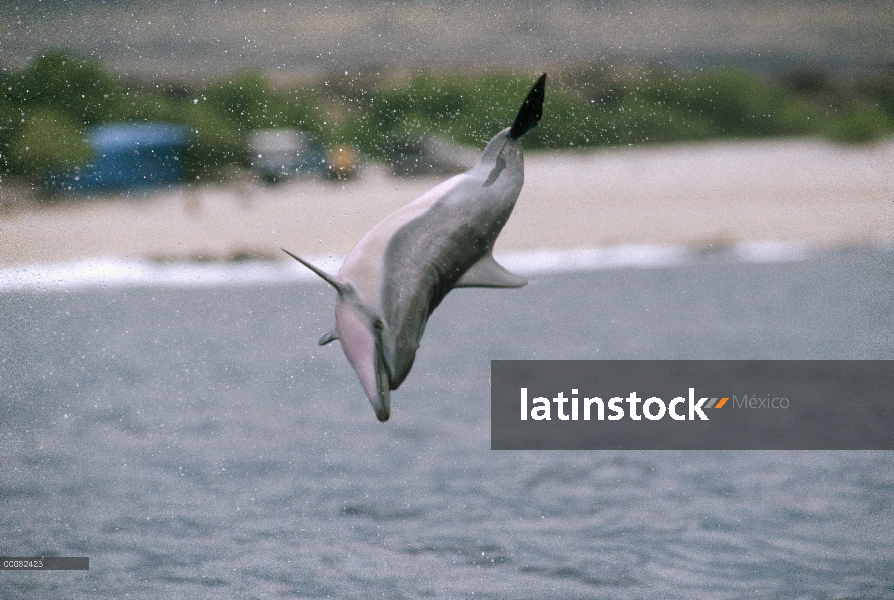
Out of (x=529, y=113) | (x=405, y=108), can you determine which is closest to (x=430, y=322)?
(x=405, y=108)

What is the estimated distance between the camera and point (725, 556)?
13445 millimetres

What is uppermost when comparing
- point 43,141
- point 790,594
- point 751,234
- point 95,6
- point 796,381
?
point 95,6

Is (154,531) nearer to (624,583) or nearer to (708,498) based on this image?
(624,583)

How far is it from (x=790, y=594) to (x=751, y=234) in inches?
1444

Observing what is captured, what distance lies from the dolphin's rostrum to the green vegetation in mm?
30863

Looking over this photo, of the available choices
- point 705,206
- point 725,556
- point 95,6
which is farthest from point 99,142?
point 725,556

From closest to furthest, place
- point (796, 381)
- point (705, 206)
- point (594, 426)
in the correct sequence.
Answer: point (594, 426) < point (796, 381) < point (705, 206)

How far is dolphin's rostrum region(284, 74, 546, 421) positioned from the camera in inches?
199

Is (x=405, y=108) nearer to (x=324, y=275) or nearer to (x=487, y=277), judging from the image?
(x=487, y=277)

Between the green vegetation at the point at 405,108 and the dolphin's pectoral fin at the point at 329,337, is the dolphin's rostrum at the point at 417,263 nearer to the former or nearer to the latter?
the dolphin's pectoral fin at the point at 329,337

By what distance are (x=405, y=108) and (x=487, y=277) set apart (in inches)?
1374

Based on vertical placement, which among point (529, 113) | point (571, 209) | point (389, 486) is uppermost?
point (571, 209)

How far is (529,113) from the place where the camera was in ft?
20.2

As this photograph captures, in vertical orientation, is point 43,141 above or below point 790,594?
above
